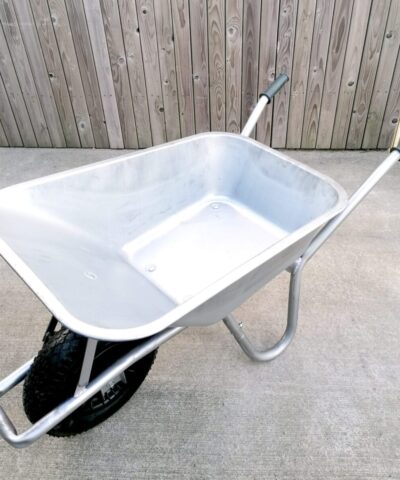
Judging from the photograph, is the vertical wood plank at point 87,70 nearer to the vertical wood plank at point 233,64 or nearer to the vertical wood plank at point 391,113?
the vertical wood plank at point 233,64

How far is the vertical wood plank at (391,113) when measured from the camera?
2.26m

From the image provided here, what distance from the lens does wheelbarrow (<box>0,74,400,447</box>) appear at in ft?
2.48

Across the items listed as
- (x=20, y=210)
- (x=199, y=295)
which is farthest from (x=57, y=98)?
(x=199, y=295)

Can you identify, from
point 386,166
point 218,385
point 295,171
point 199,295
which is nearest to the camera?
point 199,295

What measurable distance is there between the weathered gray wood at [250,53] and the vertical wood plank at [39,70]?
124cm

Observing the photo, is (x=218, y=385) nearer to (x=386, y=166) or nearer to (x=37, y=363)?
(x=37, y=363)

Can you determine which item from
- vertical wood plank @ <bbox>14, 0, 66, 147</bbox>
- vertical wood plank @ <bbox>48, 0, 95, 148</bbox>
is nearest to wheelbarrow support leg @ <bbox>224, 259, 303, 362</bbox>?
vertical wood plank @ <bbox>48, 0, 95, 148</bbox>

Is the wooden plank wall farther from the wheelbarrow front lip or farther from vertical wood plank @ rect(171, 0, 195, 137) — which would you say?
the wheelbarrow front lip

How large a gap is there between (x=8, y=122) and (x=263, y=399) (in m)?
2.50

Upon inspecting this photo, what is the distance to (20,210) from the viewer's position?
0.95 metres

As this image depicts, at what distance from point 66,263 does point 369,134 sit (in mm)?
2265

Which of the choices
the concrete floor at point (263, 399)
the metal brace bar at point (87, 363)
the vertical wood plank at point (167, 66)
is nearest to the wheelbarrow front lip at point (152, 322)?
the metal brace bar at point (87, 363)

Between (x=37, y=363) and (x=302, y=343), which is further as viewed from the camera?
(x=302, y=343)

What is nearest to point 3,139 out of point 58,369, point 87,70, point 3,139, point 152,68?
point 3,139
